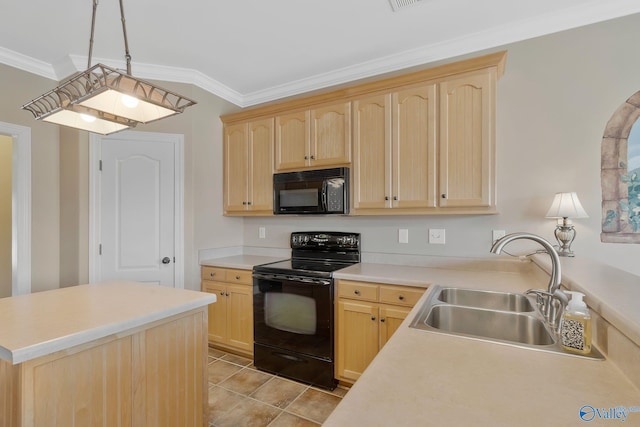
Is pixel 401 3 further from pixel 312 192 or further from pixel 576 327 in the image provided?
pixel 576 327

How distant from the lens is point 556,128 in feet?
7.14

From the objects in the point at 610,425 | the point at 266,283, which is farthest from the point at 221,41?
the point at 610,425

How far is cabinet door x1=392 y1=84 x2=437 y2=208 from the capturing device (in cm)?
227

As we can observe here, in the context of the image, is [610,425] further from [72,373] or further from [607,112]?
[607,112]

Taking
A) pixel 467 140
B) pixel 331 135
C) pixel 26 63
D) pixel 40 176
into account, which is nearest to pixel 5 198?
pixel 40 176

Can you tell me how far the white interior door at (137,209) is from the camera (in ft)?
8.92

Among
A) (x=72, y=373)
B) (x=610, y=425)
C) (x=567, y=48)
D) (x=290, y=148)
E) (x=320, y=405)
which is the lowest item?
(x=320, y=405)

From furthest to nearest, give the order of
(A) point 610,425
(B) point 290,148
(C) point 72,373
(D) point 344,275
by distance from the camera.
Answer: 1. (B) point 290,148
2. (D) point 344,275
3. (C) point 72,373
4. (A) point 610,425

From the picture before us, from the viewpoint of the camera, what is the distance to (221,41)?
7.97 ft

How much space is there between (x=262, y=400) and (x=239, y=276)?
3.29 feet

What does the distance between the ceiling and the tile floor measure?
264 cm

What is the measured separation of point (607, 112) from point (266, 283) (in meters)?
2.70

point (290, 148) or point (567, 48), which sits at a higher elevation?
point (567, 48)

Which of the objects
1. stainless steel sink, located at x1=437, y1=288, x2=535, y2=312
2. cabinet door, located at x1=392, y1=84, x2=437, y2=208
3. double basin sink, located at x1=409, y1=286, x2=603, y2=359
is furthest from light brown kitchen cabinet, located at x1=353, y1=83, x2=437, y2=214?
double basin sink, located at x1=409, y1=286, x2=603, y2=359
